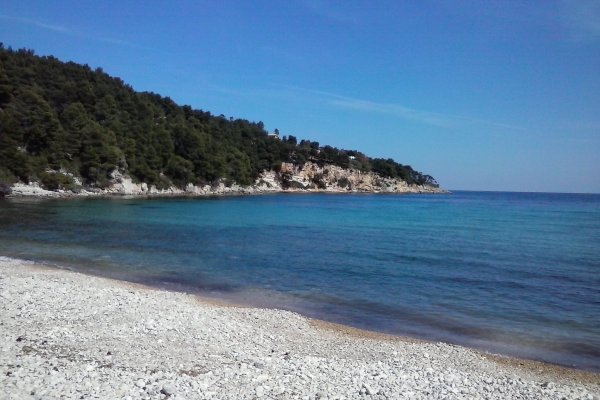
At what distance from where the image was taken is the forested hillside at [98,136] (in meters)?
75.5

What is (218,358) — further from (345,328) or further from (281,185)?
(281,185)

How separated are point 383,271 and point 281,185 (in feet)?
426

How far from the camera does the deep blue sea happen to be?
13766 millimetres

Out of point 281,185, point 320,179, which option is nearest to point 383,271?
point 281,185

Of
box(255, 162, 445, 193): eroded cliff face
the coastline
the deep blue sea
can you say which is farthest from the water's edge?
box(255, 162, 445, 193): eroded cliff face

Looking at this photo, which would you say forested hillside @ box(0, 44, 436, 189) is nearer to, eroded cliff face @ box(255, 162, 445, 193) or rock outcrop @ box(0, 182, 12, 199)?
rock outcrop @ box(0, 182, 12, 199)

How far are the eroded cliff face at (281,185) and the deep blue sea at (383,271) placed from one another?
45.6m

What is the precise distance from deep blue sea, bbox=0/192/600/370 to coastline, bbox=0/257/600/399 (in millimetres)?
2035

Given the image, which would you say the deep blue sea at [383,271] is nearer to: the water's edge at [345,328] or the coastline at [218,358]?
the water's edge at [345,328]

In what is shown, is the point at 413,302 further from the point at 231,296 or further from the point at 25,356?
the point at 25,356

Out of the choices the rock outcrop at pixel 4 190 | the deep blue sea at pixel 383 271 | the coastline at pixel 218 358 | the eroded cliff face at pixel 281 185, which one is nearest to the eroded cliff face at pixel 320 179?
the eroded cliff face at pixel 281 185

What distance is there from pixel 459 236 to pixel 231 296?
85.3ft

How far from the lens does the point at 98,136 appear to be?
86.1 meters

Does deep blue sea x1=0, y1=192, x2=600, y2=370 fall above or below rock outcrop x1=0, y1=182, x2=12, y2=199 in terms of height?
above
